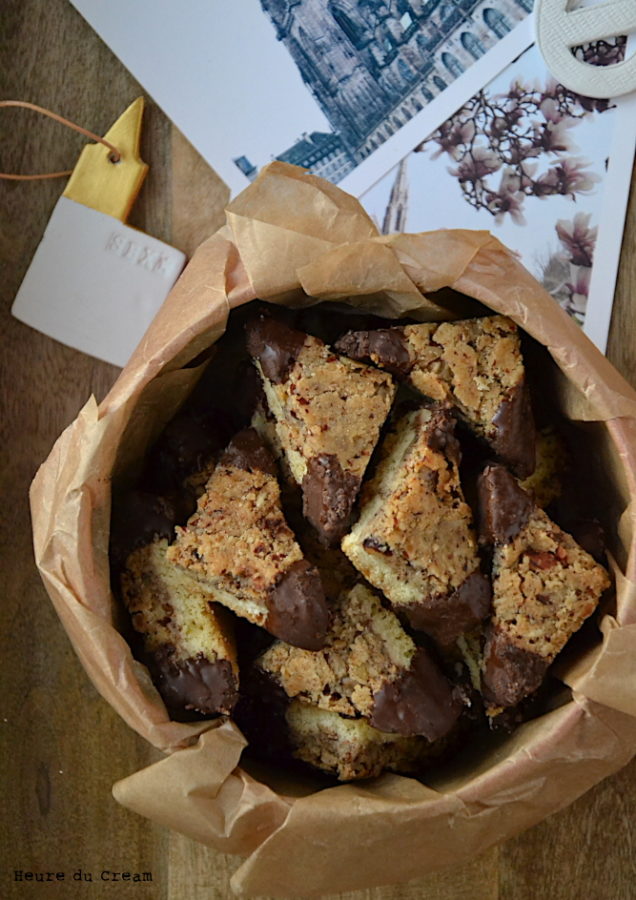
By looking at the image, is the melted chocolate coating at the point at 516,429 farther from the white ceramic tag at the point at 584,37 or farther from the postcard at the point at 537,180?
the white ceramic tag at the point at 584,37

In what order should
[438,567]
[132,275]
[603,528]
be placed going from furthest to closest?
[132,275]
[603,528]
[438,567]

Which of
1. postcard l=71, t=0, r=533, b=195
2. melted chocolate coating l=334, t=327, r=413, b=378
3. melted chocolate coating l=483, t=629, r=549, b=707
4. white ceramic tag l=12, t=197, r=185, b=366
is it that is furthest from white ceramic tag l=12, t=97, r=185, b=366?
melted chocolate coating l=483, t=629, r=549, b=707

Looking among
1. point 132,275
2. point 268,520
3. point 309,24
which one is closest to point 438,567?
point 268,520

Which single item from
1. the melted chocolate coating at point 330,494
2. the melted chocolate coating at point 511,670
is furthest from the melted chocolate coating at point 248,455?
the melted chocolate coating at point 511,670

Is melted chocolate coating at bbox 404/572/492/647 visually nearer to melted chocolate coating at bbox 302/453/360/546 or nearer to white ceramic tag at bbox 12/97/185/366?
melted chocolate coating at bbox 302/453/360/546

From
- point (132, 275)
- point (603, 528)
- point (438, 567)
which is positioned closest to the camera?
point (438, 567)

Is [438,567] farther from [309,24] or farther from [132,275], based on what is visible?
[309,24]
